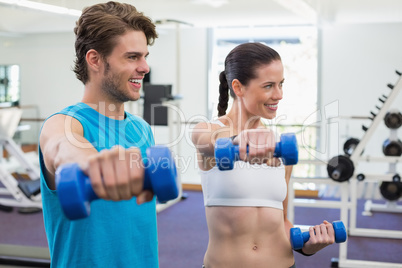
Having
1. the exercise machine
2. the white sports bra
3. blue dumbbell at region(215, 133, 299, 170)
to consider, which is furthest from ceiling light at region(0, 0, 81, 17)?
blue dumbbell at region(215, 133, 299, 170)

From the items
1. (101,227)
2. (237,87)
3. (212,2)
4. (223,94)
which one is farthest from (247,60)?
(212,2)

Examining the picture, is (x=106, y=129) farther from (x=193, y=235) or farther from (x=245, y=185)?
(x=193, y=235)

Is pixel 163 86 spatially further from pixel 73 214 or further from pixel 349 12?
pixel 73 214

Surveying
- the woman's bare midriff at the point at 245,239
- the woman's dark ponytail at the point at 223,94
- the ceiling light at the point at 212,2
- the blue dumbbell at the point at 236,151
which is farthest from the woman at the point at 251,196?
the ceiling light at the point at 212,2

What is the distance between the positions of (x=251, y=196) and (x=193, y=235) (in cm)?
267

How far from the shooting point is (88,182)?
22.3 inches

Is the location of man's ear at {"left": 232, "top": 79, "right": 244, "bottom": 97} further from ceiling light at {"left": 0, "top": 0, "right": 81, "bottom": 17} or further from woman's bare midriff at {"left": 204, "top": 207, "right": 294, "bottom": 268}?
ceiling light at {"left": 0, "top": 0, "right": 81, "bottom": 17}

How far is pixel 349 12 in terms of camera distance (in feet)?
17.4

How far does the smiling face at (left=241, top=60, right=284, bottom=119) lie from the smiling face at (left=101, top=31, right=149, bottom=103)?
0.31m

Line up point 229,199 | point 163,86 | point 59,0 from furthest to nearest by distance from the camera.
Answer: point 163,86 < point 59,0 < point 229,199

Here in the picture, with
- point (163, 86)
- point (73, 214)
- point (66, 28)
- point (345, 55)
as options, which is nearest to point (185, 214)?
point (163, 86)

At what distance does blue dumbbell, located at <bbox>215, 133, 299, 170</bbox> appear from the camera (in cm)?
76

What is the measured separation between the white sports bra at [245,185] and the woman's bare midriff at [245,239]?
0.02 metres

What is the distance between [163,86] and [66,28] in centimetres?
113
